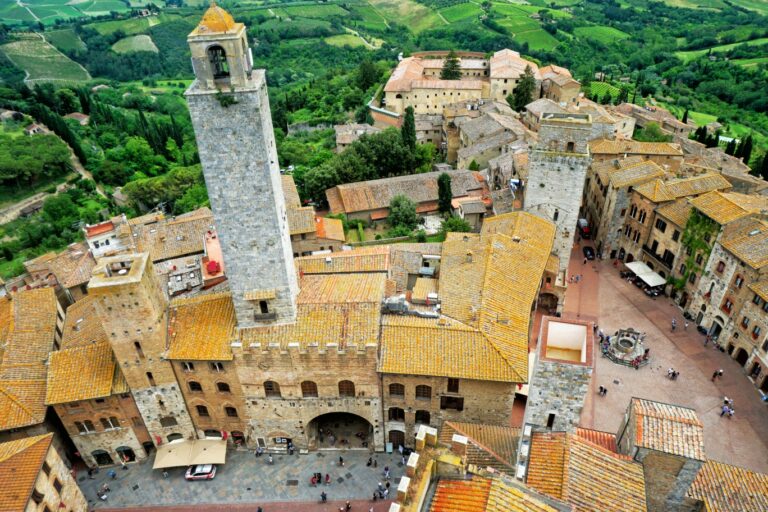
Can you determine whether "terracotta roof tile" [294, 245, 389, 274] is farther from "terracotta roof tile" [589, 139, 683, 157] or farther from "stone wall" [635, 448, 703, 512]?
"terracotta roof tile" [589, 139, 683, 157]

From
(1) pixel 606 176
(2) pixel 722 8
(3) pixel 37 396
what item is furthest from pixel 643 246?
(2) pixel 722 8

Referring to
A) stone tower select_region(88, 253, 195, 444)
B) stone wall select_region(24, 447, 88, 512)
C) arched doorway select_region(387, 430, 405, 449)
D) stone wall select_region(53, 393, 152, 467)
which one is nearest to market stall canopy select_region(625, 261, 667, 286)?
arched doorway select_region(387, 430, 405, 449)

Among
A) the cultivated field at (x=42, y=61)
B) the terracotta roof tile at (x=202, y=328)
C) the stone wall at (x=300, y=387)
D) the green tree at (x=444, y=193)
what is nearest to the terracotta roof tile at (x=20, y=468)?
the terracotta roof tile at (x=202, y=328)

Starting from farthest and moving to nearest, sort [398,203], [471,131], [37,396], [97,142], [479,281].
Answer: [97,142], [471,131], [398,203], [479,281], [37,396]

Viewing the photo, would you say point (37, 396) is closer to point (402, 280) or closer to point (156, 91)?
point (402, 280)

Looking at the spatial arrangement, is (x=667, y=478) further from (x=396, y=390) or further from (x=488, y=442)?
(x=396, y=390)

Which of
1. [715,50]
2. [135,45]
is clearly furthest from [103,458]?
[135,45]

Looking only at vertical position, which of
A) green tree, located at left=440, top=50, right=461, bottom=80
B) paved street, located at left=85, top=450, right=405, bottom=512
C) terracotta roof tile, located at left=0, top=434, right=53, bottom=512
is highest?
green tree, located at left=440, top=50, right=461, bottom=80
